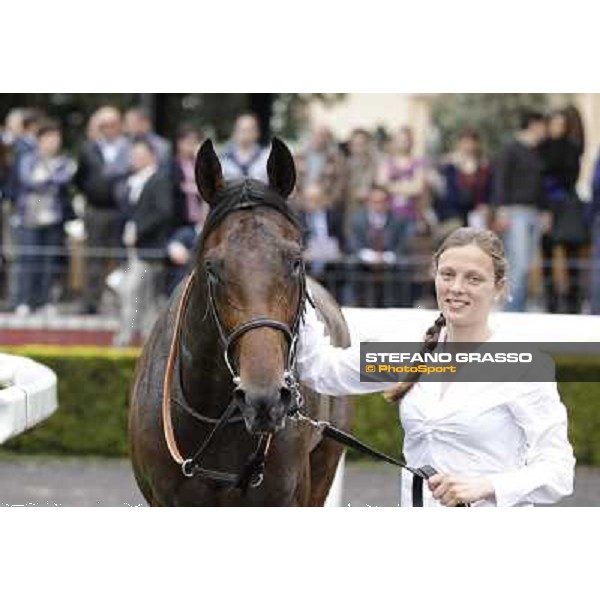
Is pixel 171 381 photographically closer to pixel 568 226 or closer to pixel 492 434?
pixel 492 434

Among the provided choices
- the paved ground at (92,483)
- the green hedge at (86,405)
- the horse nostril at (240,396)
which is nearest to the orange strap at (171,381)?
the horse nostril at (240,396)

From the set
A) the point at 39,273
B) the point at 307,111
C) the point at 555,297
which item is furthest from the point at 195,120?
the point at 555,297

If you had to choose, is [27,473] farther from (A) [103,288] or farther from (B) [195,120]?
(B) [195,120]

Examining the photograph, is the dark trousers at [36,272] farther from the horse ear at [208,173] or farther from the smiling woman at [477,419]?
the smiling woman at [477,419]

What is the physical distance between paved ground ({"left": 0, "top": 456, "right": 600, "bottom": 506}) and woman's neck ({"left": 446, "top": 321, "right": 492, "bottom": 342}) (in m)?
3.02

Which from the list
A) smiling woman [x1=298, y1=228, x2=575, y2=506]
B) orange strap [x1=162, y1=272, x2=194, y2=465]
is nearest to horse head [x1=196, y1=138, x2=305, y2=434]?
orange strap [x1=162, y1=272, x2=194, y2=465]

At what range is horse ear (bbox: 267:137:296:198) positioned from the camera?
4484mm

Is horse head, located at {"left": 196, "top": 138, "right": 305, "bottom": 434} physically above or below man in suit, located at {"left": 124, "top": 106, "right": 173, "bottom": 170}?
below

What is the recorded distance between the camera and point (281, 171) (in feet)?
14.8

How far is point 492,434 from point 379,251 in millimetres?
7807

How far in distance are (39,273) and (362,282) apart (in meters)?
2.50

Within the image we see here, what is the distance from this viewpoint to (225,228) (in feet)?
14.2

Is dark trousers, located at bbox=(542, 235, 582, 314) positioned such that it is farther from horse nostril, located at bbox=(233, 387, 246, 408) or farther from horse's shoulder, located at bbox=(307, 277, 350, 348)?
horse nostril, located at bbox=(233, 387, 246, 408)

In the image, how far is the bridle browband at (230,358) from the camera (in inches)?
159
